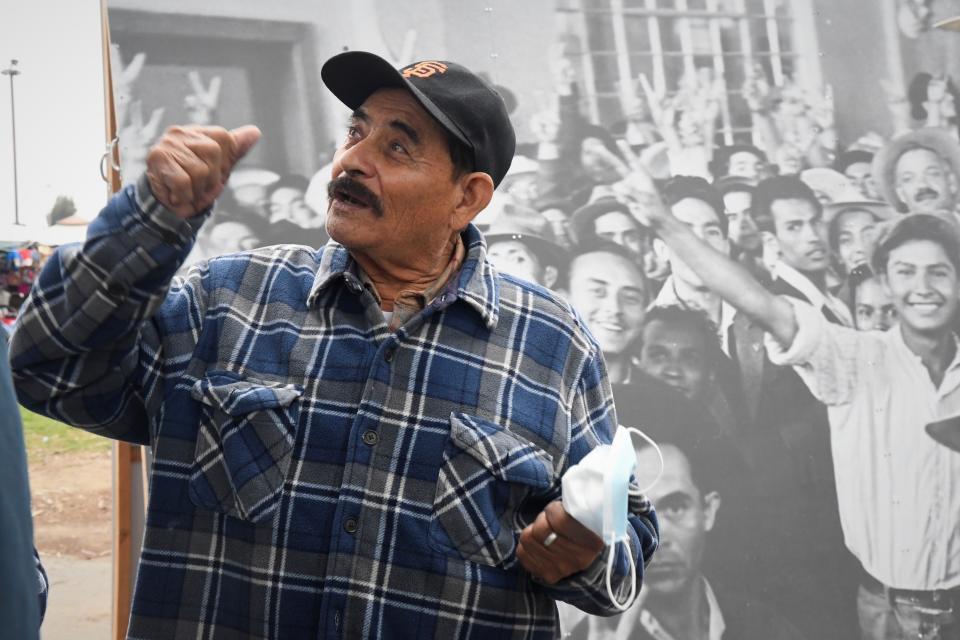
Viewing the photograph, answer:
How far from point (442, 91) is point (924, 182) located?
6.76 feet

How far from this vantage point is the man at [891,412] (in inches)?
117

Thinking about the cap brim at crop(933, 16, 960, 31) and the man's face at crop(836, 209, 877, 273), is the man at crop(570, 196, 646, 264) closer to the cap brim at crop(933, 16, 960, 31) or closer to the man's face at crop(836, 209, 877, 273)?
the man's face at crop(836, 209, 877, 273)

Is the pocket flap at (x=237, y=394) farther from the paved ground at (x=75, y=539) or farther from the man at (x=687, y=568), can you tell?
the paved ground at (x=75, y=539)

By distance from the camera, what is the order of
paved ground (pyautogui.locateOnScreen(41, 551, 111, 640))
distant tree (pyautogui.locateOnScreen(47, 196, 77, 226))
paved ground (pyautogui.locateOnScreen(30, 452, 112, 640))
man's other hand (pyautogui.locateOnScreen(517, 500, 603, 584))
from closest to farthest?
man's other hand (pyautogui.locateOnScreen(517, 500, 603, 584))
distant tree (pyautogui.locateOnScreen(47, 196, 77, 226))
paved ground (pyautogui.locateOnScreen(41, 551, 111, 640))
paved ground (pyautogui.locateOnScreen(30, 452, 112, 640))

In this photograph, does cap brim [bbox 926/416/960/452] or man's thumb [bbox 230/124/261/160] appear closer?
man's thumb [bbox 230/124/261/160]

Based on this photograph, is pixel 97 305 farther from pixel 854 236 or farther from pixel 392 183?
pixel 854 236

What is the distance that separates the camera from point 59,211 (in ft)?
11.5

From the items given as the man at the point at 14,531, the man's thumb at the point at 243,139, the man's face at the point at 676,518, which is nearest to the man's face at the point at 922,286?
the man's face at the point at 676,518

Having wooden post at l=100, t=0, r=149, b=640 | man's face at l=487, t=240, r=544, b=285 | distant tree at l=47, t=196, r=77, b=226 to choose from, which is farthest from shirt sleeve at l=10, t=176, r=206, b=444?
distant tree at l=47, t=196, r=77, b=226

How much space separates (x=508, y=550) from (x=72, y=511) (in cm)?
514

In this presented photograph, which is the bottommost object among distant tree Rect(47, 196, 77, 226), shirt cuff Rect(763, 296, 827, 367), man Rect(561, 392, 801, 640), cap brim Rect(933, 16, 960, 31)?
man Rect(561, 392, 801, 640)

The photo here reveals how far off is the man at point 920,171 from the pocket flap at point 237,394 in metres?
2.30

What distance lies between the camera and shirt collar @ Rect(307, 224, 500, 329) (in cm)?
161

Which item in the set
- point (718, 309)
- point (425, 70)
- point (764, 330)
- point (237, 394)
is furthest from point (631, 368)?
point (237, 394)
